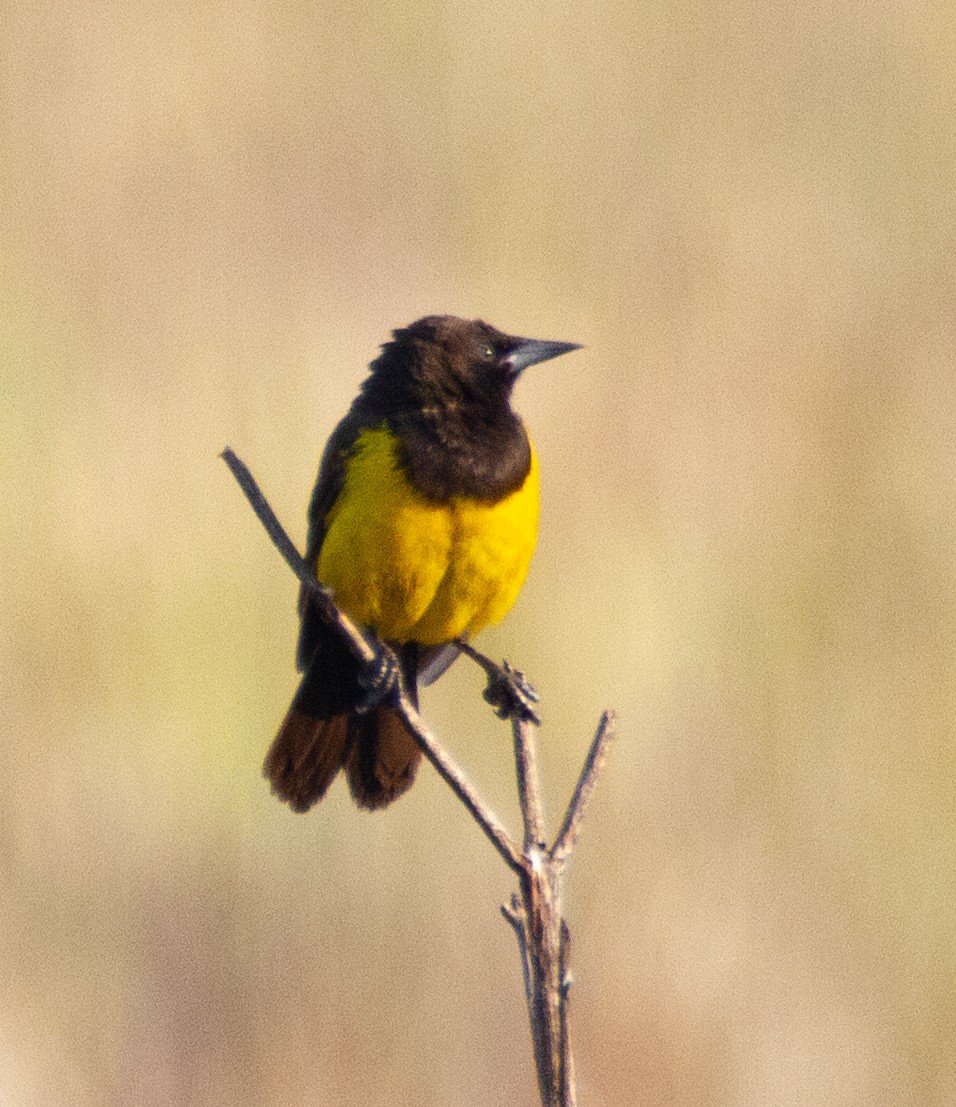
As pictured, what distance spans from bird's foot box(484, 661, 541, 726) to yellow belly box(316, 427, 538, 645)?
0.61 feet

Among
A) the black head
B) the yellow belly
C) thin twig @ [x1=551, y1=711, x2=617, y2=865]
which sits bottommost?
thin twig @ [x1=551, y1=711, x2=617, y2=865]

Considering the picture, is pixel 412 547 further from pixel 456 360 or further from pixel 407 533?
pixel 456 360

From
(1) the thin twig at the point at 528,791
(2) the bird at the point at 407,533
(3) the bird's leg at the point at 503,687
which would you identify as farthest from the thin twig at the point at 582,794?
(3) the bird's leg at the point at 503,687

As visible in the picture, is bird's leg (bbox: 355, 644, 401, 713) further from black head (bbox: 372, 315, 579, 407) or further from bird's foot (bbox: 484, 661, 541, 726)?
black head (bbox: 372, 315, 579, 407)

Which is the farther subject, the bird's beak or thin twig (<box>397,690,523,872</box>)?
the bird's beak

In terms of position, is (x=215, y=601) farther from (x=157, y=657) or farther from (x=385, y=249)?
(x=385, y=249)

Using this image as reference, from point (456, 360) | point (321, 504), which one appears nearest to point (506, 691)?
point (321, 504)

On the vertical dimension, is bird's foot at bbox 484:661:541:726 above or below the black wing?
below

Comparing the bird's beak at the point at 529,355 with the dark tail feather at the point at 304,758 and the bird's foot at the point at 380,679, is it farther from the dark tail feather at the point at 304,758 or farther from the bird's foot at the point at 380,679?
the dark tail feather at the point at 304,758

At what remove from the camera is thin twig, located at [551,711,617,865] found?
2.38 meters

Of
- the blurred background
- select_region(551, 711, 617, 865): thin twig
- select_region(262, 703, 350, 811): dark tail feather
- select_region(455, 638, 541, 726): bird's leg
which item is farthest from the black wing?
select_region(551, 711, 617, 865): thin twig

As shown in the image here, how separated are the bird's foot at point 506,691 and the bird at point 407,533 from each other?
0.12 meters

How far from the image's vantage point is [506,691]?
4.49 metres

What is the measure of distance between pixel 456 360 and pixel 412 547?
1.70 feet
